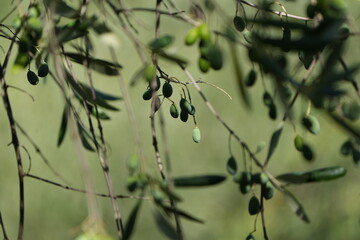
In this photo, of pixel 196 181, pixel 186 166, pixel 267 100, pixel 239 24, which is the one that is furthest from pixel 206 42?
pixel 186 166

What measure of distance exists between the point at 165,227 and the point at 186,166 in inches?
79.4

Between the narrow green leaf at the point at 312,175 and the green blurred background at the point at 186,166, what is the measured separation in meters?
1.31

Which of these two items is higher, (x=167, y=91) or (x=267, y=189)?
(x=167, y=91)

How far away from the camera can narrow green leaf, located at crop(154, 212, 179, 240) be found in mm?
810

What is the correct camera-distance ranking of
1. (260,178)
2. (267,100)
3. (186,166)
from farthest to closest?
(186,166), (267,100), (260,178)

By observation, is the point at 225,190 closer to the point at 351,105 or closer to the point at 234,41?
the point at 351,105

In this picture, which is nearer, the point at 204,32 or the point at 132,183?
the point at 204,32

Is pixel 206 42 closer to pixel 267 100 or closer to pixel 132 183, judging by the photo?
pixel 132 183

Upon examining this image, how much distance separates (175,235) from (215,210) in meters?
1.93

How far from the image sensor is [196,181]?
0.80 metres

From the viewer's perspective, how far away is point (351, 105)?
102 centimetres

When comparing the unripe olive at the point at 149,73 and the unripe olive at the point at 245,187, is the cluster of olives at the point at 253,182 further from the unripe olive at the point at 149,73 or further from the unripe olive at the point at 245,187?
the unripe olive at the point at 149,73

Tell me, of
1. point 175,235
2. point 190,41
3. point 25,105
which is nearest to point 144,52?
point 190,41

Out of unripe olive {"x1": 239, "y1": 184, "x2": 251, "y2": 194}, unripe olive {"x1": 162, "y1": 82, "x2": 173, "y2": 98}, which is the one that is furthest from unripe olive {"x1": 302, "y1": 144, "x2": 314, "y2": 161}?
unripe olive {"x1": 162, "y1": 82, "x2": 173, "y2": 98}
